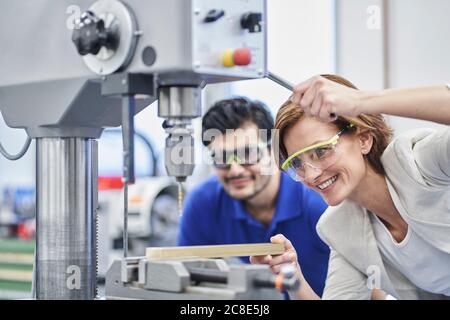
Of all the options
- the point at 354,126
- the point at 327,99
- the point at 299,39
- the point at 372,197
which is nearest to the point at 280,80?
the point at 327,99

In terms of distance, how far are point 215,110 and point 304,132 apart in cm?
79

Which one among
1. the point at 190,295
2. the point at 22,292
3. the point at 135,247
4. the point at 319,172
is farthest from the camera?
the point at 135,247

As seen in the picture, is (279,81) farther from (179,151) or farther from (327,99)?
(179,151)

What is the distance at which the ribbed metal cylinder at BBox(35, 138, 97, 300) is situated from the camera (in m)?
1.08

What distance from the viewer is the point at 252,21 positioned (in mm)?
968

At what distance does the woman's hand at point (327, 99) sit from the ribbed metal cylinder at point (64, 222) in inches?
14.4

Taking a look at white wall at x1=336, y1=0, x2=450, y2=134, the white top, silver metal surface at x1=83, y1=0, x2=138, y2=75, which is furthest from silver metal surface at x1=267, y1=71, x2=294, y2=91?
white wall at x1=336, y1=0, x2=450, y2=134

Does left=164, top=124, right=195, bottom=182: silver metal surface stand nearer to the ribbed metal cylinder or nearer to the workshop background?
the ribbed metal cylinder

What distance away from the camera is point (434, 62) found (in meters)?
2.54

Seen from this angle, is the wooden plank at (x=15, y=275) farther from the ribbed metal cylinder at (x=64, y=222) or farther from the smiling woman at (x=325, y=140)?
the ribbed metal cylinder at (x=64, y=222)

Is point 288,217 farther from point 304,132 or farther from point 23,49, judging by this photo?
point 23,49

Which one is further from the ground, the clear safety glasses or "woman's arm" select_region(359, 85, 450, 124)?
"woman's arm" select_region(359, 85, 450, 124)

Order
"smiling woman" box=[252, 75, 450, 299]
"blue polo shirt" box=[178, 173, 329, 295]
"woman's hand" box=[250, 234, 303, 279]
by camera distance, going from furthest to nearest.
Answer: "blue polo shirt" box=[178, 173, 329, 295]
"smiling woman" box=[252, 75, 450, 299]
"woman's hand" box=[250, 234, 303, 279]

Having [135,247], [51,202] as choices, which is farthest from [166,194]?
[51,202]
